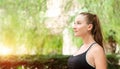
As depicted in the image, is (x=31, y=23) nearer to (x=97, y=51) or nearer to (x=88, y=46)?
(x=88, y=46)


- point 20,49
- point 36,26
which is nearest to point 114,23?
point 36,26

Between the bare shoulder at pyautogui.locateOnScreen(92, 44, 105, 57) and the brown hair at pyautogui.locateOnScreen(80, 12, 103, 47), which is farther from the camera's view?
the brown hair at pyautogui.locateOnScreen(80, 12, 103, 47)

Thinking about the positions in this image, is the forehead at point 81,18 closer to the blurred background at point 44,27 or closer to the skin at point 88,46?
the skin at point 88,46

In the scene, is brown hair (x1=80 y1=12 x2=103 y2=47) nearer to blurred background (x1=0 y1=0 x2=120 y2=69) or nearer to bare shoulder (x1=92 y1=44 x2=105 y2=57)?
bare shoulder (x1=92 y1=44 x2=105 y2=57)

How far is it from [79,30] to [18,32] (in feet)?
24.9

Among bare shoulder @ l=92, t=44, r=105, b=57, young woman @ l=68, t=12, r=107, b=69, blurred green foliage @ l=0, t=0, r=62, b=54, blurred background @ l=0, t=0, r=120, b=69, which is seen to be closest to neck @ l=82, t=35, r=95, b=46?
young woman @ l=68, t=12, r=107, b=69

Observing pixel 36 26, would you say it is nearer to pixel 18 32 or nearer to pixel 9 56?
pixel 18 32

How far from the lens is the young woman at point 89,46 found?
2881 mm

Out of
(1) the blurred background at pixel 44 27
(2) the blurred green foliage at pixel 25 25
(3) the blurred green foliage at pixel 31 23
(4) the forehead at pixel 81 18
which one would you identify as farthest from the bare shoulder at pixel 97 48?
(2) the blurred green foliage at pixel 25 25

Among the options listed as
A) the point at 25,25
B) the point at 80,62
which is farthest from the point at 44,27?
the point at 80,62

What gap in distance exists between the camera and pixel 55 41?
38.0 ft

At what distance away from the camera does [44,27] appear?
1067 centimetres

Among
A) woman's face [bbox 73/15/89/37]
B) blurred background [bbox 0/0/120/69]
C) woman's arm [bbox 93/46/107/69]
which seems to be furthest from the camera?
blurred background [bbox 0/0/120/69]

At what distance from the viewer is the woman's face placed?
3020 millimetres
